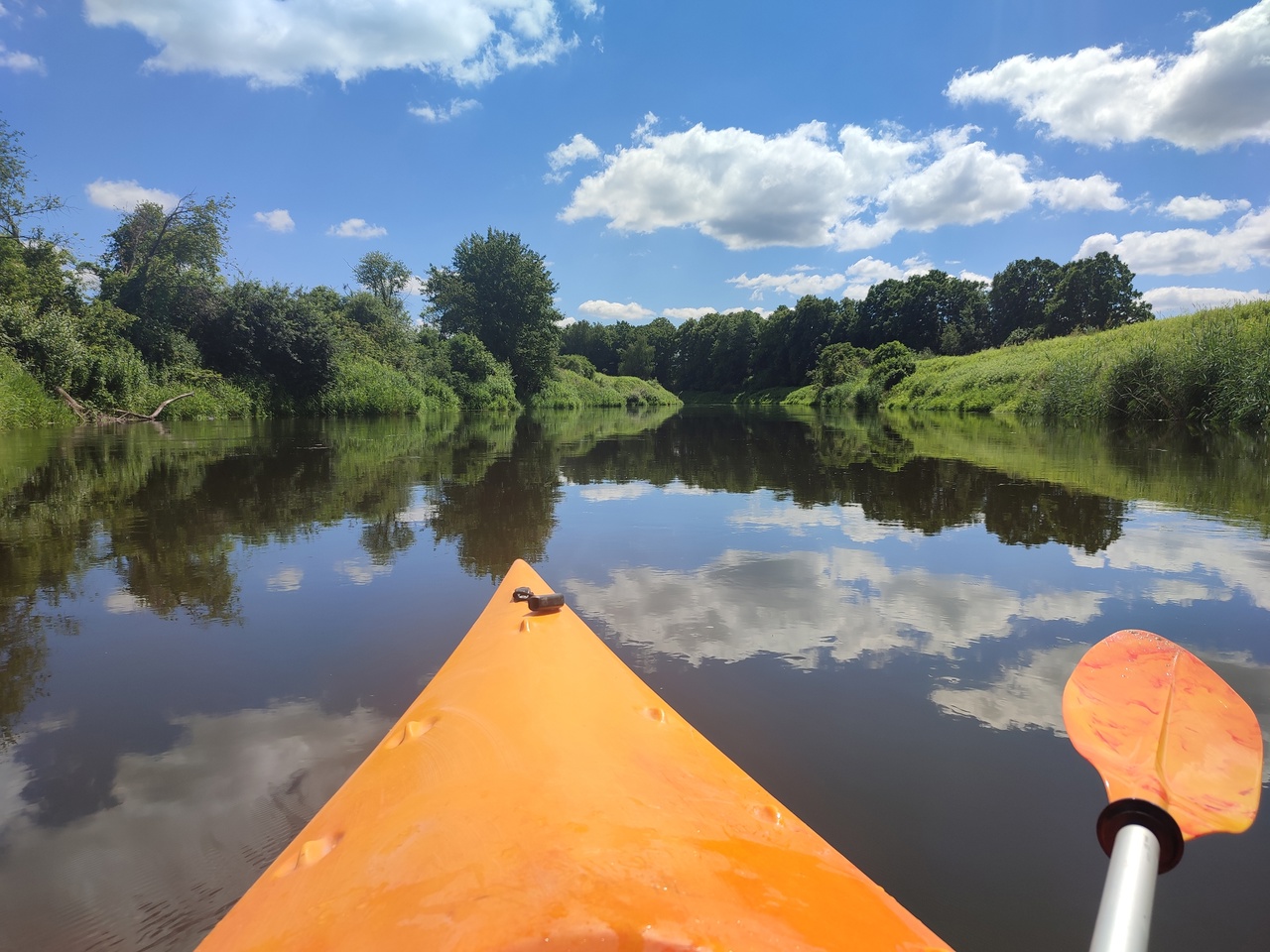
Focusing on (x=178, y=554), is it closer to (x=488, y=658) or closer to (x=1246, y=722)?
(x=488, y=658)

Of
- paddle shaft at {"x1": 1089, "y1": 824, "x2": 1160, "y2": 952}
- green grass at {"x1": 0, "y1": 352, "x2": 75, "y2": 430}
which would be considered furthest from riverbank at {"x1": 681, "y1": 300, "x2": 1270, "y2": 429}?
green grass at {"x1": 0, "y1": 352, "x2": 75, "y2": 430}

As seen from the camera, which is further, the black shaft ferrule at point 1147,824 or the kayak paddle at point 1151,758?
the black shaft ferrule at point 1147,824

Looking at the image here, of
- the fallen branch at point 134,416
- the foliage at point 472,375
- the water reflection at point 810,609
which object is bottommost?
the water reflection at point 810,609

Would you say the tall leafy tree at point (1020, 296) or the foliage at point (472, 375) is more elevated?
the tall leafy tree at point (1020, 296)

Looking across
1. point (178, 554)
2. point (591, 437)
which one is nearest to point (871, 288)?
point (591, 437)

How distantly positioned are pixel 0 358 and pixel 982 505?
18.7 meters

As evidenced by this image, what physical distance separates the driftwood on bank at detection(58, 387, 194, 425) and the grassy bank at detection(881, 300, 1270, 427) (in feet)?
79.0

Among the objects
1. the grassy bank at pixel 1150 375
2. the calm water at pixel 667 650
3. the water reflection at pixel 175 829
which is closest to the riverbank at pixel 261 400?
the calm water at pixel 667 650

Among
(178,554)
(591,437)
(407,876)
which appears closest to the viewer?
(407,876)

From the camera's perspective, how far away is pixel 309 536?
183 inches

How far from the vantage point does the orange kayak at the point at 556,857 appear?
2.97 ft

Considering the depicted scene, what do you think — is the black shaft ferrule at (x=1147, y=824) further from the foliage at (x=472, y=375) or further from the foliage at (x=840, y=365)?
the foliage at (x=840, y=365)

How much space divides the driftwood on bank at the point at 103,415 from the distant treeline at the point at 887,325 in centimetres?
3991

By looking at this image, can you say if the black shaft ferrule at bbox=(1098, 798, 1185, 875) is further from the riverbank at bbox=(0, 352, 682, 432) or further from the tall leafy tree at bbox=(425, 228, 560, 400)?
the tall leafy tree at bbox=(425, 228, 560, 400)
